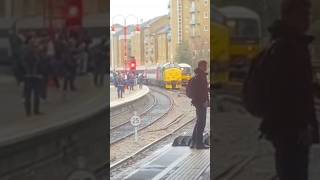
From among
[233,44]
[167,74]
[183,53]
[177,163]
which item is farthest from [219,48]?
[177,163]

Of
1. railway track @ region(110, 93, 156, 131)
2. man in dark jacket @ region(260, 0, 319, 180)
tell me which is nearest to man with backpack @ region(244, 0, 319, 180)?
man in dark jacket @ region(260, 0, 319, 180)

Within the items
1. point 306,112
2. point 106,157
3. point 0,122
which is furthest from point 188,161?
point 0,122

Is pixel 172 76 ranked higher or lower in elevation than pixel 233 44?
lower

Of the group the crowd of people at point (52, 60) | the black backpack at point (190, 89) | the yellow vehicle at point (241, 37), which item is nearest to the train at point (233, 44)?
the yellow vehicle at point (241, 37)

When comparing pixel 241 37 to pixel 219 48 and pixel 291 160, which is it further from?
pixel 291 160

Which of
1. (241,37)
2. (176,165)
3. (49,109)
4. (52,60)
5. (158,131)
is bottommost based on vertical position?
(176,165)

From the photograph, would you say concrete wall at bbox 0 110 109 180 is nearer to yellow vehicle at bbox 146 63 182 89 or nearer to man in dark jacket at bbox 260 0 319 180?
yellow vehicle at bbox 146 63 182 89
